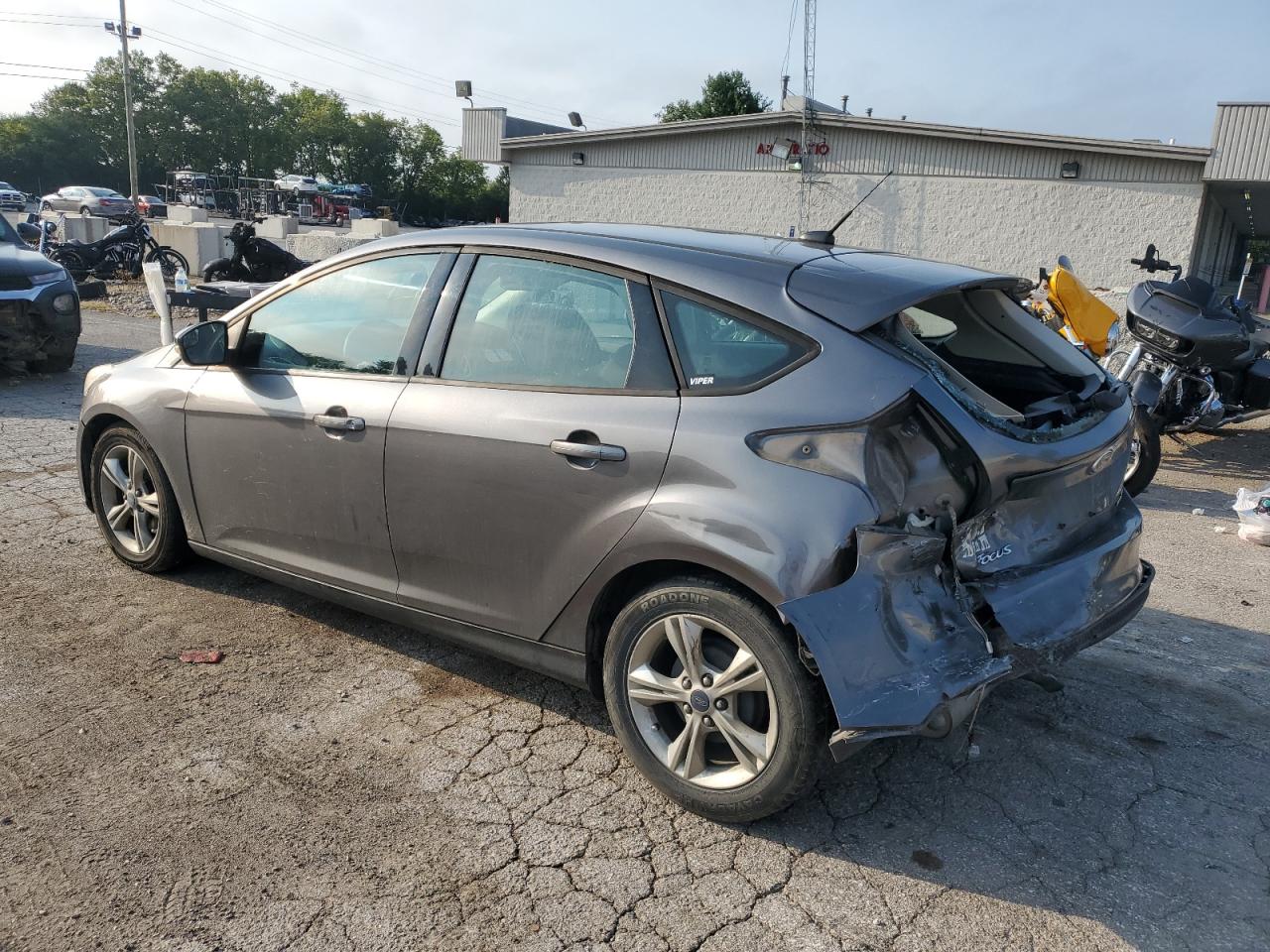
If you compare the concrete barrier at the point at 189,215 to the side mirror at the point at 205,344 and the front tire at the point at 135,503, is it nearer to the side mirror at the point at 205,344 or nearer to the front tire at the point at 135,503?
the front tire at the point at 135,503

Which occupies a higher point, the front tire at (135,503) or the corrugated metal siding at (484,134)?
the corrugated metal siding at (484,134)

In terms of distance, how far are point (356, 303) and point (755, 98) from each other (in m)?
Answer: 65.6

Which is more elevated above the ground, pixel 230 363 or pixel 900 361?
pixel 900 361

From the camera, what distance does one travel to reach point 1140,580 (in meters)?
3.45

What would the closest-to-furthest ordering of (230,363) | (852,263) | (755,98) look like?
(852,263) < (230,363) < (755,98)

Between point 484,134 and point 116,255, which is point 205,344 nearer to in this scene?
point 116,255

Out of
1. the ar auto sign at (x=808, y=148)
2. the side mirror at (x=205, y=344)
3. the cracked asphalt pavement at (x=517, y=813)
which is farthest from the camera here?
the ar auto sign at (x=808, y=148)

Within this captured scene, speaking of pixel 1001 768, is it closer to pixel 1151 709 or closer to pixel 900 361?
pixel 1151 709

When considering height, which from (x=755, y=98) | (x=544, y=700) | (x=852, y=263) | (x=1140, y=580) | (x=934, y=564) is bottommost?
(x=544, y=700)

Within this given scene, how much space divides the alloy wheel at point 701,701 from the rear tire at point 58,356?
30.2 feet

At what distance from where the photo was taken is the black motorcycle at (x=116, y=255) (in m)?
18.5

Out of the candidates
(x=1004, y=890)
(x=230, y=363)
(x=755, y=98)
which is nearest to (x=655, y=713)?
(x=1004, y=890)

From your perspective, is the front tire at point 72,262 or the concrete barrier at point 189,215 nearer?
the front tire at point 72,262

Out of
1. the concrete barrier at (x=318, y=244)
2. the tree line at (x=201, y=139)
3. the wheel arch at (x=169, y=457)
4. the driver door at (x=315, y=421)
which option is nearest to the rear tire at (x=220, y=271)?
the concrete barrier at (x=318, y=244)
